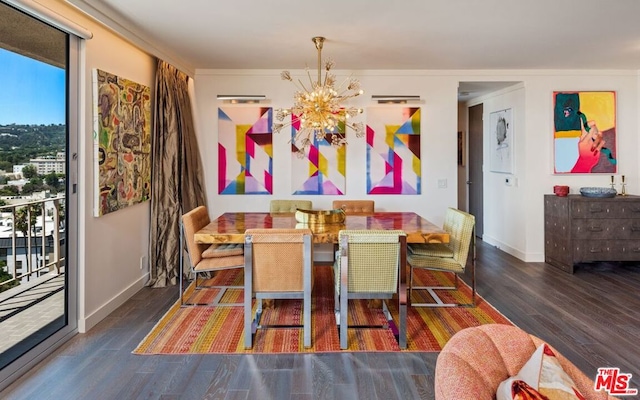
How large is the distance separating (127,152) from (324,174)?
2335 mm

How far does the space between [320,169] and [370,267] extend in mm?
2555

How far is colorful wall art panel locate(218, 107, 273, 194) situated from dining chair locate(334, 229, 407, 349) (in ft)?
8.53

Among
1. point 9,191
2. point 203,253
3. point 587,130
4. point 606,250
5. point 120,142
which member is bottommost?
point 606,250

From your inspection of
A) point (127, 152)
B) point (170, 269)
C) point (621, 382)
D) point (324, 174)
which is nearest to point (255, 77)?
point (324, 174)

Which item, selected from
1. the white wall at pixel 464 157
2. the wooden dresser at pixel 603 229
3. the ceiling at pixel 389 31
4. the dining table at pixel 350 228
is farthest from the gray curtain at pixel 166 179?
the white wall at pixel 464 157

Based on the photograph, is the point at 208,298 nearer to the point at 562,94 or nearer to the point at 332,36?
the point at 332,36

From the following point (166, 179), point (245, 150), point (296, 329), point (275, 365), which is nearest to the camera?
point (275, 365)

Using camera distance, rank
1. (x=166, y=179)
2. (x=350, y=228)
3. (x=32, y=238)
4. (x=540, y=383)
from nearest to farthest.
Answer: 1. (x=540, y=383)
2. (x=32, y=238)
3. (x=350, y=228)
4. (x=166, y=179)

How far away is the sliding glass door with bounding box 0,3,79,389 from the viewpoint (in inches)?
99.3

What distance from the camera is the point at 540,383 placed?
1.04m

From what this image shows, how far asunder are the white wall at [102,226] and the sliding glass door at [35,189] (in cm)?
8

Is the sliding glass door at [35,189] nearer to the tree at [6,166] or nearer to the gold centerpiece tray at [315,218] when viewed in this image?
the tree at [6,166]

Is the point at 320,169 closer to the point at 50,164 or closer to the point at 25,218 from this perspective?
the point at 50,164
